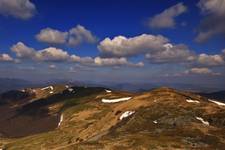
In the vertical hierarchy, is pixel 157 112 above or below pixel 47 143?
above

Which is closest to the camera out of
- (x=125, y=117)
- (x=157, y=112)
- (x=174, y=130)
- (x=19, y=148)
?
(x=174, y=130)

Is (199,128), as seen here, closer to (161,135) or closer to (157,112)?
(161,135)

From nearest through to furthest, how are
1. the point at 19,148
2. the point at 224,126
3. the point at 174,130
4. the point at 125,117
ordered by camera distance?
the point at 174,130 < the point at 224,126 < the point at 125,117 < the point at 19,148

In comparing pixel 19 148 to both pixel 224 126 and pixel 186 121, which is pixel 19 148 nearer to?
pixel 186 121

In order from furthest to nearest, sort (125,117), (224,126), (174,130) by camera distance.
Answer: (125,117)
(224,126)
(174,130)

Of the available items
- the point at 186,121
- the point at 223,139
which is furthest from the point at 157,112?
the point at 223,139

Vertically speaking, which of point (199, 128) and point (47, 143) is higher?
point (199, 128)

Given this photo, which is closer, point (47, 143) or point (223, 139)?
point (223, 139)

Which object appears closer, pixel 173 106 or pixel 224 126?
pixel 224 126

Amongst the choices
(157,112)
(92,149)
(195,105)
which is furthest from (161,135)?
(195,105)
